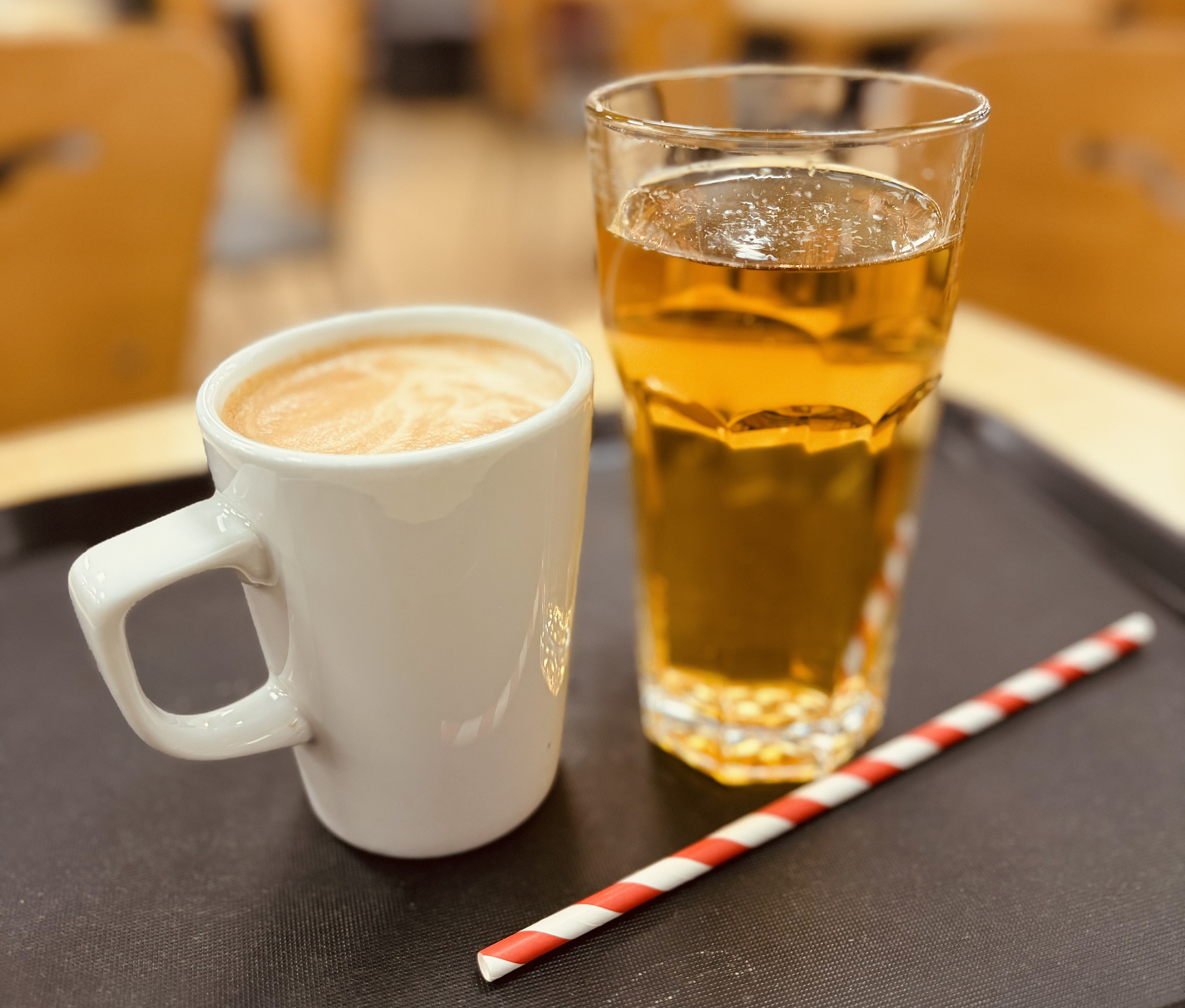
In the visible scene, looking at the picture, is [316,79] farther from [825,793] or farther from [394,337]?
[825,793]

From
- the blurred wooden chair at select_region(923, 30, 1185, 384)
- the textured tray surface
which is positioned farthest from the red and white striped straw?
the blurred wooden chair at select_region(923, 30, 1185, 384)

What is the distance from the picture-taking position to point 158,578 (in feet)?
1.20

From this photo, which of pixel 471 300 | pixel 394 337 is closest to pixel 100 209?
pixel 394 337

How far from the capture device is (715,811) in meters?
0.47

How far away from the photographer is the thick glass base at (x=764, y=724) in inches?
20.1

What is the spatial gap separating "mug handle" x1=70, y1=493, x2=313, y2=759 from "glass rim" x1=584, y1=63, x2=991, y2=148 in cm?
22

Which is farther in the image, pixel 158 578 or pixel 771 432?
pixel 771 432

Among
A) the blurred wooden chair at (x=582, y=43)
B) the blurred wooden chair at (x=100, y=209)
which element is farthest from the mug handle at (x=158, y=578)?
the blurred wooden chair at (x=582, y=43)

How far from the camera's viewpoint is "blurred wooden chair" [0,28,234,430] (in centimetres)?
98

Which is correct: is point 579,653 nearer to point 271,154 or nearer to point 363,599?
point 363,599

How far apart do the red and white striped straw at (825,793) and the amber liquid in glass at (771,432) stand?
0.03m

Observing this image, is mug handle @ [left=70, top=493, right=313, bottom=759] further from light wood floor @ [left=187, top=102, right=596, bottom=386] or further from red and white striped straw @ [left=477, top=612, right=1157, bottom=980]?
light wood floor @ [left=187, top=102, right=596, bottom=386]

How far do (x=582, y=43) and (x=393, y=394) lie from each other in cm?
317

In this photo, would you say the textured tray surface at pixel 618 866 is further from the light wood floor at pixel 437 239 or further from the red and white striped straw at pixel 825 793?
the light wood floor at pixel 437 239
